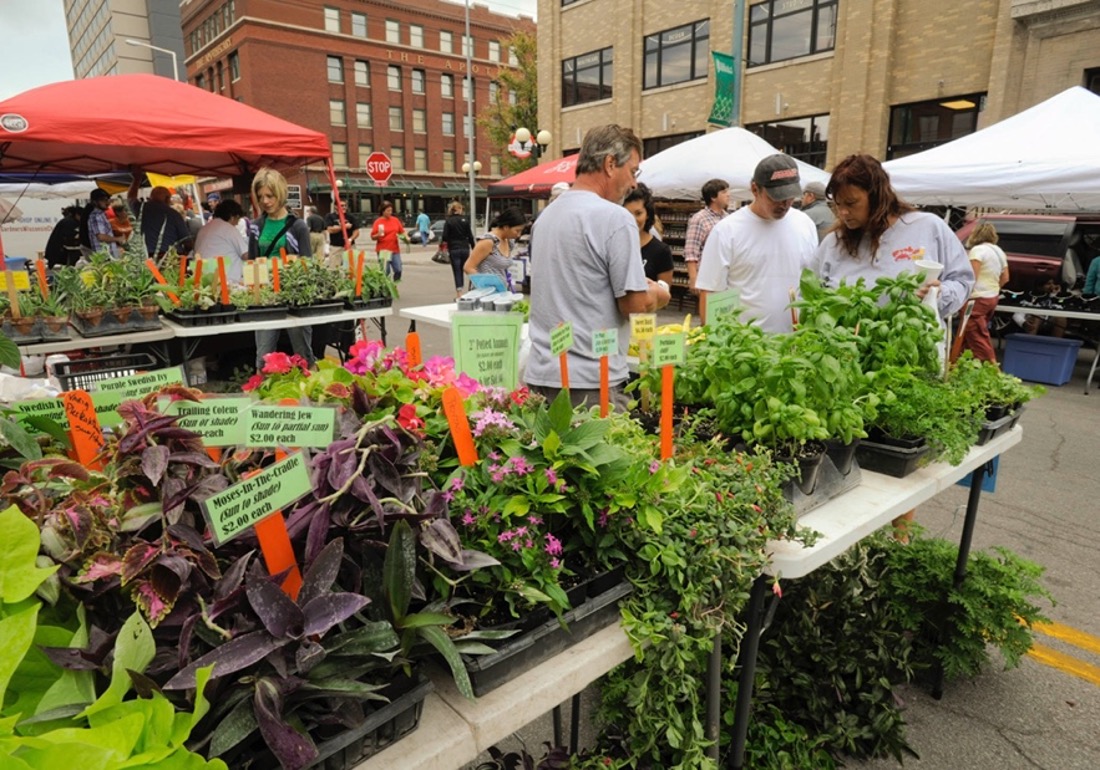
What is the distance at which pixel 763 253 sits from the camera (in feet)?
10.8

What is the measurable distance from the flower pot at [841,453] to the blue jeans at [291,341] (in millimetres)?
4112

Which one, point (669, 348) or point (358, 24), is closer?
point (669, 348)

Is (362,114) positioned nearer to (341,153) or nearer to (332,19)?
(341,153)

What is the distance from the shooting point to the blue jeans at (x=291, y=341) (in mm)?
5180

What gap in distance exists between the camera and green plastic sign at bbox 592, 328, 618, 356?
5.82 ft

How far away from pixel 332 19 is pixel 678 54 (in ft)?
107

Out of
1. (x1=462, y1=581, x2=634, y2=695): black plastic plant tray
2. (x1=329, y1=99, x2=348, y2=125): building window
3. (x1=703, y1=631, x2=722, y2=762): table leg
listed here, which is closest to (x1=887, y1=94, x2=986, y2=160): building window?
(x1=703, y1=631, x2=722, y2=762): table leg

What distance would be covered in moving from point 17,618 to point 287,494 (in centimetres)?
35

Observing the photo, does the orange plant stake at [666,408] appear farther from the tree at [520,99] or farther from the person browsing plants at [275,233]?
the tree at [520,99]

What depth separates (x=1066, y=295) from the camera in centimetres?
763

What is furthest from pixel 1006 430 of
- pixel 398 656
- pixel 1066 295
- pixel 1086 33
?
pixel 1086 33

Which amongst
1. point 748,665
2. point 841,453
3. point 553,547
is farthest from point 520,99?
point 553,547

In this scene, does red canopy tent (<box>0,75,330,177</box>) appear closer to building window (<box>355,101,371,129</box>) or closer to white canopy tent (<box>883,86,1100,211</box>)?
white canopy tent (<box>883,86,1100,211</box>)

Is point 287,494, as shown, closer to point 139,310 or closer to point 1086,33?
point 139,310
